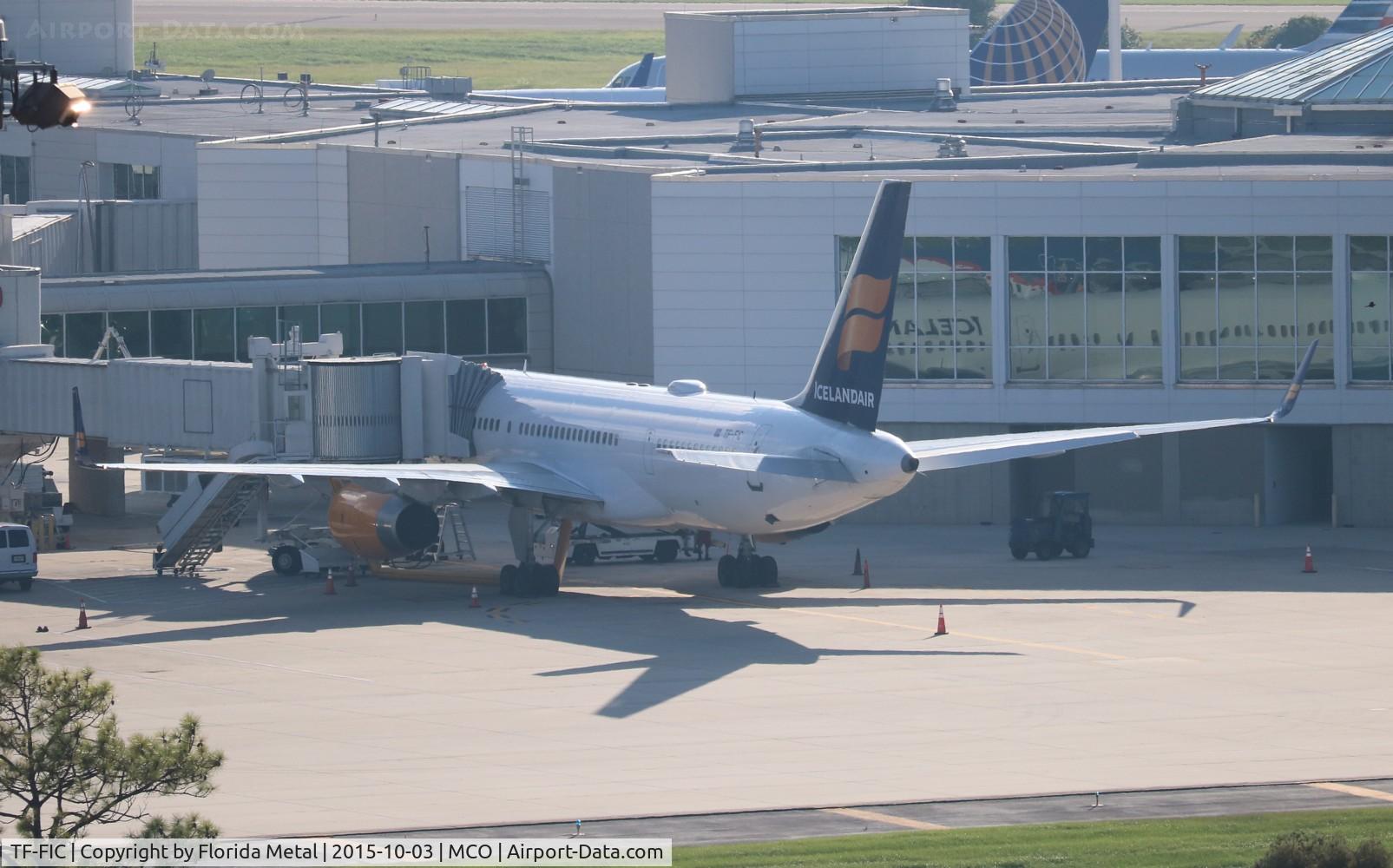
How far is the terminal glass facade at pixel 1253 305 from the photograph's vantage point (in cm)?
6581

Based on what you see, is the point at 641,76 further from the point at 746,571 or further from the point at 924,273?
the point at 746,571

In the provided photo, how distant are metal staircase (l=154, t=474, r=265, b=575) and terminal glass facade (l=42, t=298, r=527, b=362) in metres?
13.4

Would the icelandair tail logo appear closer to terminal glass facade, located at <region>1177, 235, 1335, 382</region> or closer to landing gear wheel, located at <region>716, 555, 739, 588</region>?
landing gear wheel, located at <region>716, 555, 739, 588</region>

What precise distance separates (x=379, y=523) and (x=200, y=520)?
21.4 feet

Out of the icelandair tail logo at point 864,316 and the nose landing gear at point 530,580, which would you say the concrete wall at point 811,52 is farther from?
the icelandair tail logo at point 864,316

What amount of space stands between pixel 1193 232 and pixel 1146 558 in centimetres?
1155

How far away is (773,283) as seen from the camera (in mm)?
69875

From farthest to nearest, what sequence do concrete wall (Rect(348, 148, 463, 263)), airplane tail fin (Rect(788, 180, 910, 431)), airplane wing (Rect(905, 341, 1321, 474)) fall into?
concrete wall (Rect(348, 148, 463, 263)) < airplane wing (Rect(905, 341, 1321, 474)) < airplane tail fin (Rect(788, 180, 910, 431))

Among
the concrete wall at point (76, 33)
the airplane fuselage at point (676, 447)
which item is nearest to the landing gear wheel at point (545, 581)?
the airplane fuselage at point (676, 447)

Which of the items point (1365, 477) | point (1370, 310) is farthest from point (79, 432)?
point (1370, 310)

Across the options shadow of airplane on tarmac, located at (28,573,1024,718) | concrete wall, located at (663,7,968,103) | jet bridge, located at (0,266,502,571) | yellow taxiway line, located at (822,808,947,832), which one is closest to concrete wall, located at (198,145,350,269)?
jet bridge, located at (0,266,502,571)

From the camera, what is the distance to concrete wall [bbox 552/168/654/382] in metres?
74.4

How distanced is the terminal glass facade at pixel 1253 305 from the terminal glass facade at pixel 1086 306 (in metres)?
1.05

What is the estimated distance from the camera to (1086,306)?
6762cm
